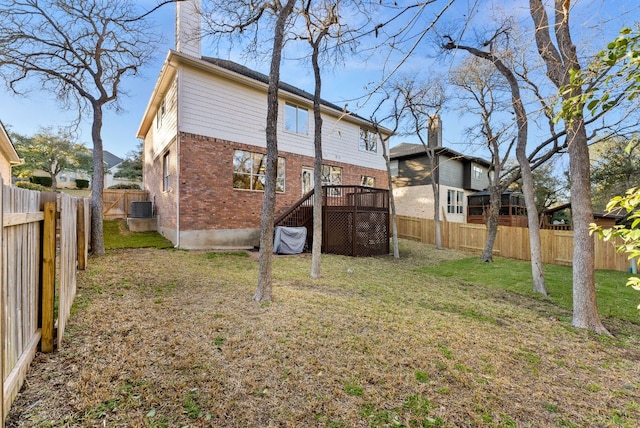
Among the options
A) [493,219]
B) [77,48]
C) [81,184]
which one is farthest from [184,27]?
[81,184]

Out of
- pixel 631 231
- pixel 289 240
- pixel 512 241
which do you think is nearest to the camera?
pixel 631 231

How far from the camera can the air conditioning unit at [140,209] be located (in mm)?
12391

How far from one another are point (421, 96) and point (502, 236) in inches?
278

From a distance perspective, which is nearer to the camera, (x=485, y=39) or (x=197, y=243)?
(x=485, y=39)

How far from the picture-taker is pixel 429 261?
34.1 ft

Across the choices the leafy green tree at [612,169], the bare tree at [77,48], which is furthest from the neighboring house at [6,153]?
the leafy green tree at [612,169]

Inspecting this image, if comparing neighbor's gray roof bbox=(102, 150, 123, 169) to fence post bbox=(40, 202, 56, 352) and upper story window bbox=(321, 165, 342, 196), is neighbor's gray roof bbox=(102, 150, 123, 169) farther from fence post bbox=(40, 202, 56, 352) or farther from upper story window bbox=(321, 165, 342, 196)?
fence post bbox=(40, 202, 56, 352)

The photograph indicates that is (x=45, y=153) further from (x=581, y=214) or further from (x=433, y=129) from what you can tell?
(x=581, y=214)

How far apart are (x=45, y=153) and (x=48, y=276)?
29.2 m

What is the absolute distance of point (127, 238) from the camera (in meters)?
10.2

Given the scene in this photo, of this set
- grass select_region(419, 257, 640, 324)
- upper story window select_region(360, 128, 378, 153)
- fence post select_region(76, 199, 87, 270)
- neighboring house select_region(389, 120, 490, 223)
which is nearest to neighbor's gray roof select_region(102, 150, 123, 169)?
upper story window select_region(360, 128, 378, 153)

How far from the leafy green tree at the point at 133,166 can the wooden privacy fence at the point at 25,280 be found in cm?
2770

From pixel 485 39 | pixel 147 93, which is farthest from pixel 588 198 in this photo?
pixel 147 93

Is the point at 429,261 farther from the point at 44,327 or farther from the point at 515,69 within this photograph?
the point at 44,327
